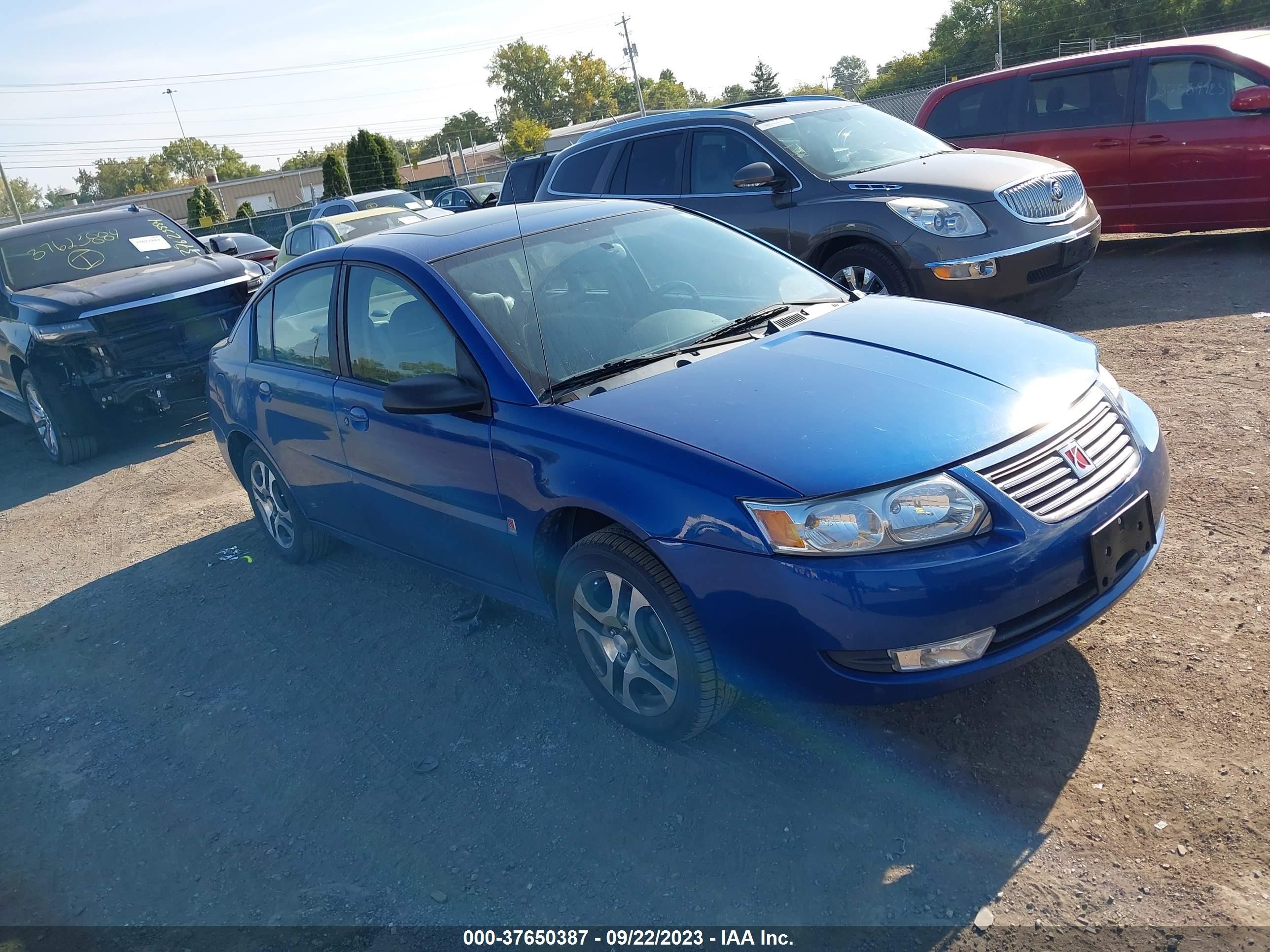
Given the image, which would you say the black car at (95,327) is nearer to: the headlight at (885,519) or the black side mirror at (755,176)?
the black side mirror at (755,176)

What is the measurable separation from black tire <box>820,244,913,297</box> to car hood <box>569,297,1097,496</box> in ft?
10.7

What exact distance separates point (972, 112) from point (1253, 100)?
9.16ft

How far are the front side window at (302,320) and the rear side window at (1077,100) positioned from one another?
781 centimetres

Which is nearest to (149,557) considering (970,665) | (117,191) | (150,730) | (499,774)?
(150,730)

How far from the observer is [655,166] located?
324 inches

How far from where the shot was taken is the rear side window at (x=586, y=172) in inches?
333

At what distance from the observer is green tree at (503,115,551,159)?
73438mm

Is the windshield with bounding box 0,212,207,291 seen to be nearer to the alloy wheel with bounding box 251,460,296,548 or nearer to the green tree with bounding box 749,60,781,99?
the alloy wheel with bounding box 251,460,296,548

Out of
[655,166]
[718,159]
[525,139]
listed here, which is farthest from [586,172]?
[525,139]

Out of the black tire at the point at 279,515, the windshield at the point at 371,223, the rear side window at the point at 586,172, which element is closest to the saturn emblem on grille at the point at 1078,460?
the black tire at the point at 279,515

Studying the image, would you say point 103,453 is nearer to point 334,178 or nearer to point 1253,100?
point 1253,100

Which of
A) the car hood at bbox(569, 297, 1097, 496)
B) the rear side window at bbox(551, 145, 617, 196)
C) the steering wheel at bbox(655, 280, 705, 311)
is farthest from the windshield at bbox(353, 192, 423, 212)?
the car hood at bbox(569, 297, 1097, 496)

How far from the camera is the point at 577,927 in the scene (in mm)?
2639

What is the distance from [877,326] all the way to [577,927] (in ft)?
7.82
